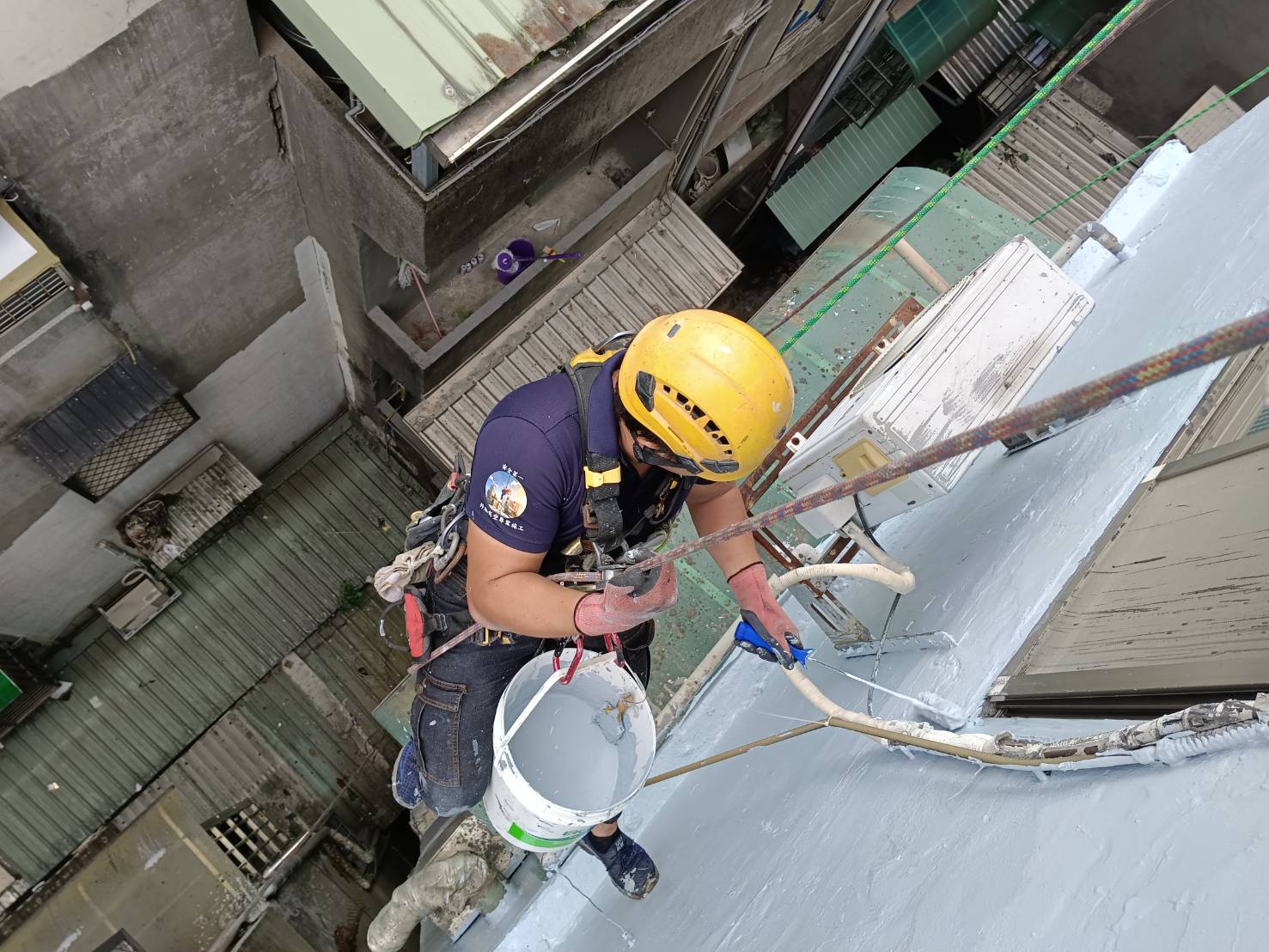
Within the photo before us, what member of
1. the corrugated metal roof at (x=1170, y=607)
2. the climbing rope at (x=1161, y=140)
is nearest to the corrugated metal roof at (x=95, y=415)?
the corrugated metal roof at (x=1170, y=607)

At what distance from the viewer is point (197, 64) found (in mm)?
4648

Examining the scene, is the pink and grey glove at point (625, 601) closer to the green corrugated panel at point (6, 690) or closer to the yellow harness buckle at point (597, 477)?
the yellow harness buckle at point (597, 477)

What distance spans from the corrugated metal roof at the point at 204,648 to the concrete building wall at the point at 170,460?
32.0 inches

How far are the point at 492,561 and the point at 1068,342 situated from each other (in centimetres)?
364

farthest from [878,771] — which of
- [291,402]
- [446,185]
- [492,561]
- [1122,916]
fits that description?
[291,402]

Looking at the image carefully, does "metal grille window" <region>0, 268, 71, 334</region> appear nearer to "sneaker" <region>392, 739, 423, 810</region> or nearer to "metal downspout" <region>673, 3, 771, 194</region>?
"sneaker" <region>392, 739, 423, 810</region>

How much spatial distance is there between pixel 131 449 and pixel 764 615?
5.44 m

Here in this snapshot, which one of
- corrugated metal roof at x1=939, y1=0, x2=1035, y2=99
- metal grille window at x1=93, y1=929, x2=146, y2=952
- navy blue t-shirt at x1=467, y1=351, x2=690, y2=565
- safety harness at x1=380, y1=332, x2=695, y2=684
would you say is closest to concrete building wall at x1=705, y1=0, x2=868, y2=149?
corrugated metal roof at x1=939, y1=0, x2=1035, y2=99

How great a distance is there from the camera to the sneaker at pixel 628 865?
4.57 meters

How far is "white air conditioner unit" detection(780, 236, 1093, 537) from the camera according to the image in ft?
12.1

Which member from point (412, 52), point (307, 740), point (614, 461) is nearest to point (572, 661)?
point (614, 461)

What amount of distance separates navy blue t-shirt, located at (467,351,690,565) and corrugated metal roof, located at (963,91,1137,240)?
7596 mm

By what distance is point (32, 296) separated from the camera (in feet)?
16.3

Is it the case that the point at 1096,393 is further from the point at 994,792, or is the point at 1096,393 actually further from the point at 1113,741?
the point at 994,792
